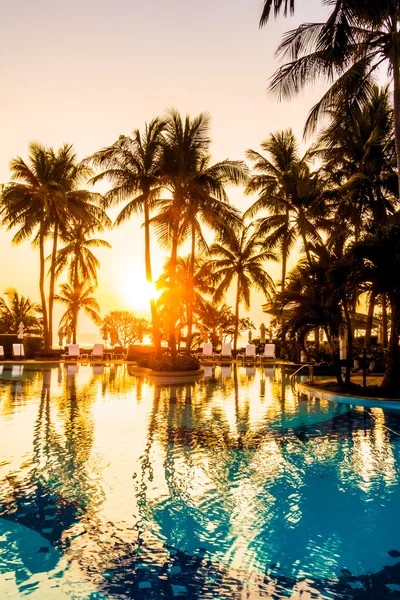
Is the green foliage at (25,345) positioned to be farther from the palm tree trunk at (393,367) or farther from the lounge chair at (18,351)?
the palm tree trunk at (393,367)

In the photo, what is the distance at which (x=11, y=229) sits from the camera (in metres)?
28.8

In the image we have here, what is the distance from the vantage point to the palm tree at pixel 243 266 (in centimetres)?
3278

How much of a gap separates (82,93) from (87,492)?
10.8 meters

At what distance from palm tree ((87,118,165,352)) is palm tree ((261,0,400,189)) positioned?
8.25 m

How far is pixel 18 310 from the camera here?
149 ft

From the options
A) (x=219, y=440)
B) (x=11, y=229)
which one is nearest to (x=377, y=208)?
(x=219, y=440)

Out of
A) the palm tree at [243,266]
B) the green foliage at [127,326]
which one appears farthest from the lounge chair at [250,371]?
the green foliage at [127,326]

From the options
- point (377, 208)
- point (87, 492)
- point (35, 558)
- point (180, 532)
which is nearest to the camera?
point (35, 558)

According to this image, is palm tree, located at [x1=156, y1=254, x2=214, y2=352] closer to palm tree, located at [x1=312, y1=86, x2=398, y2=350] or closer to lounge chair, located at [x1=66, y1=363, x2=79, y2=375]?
lounge chair, located at [x1=66, y1=363, x2=79, y2=375]

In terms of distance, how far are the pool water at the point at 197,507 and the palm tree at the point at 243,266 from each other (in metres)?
23.0

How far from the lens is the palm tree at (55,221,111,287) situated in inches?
1284

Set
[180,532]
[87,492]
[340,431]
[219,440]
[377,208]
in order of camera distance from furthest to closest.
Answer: [377,208]
[340,431]
[219,440]
[87,492]
[180,532]

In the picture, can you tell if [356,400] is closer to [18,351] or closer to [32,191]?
[18,351]

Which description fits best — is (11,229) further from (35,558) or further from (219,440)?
(35,558)
